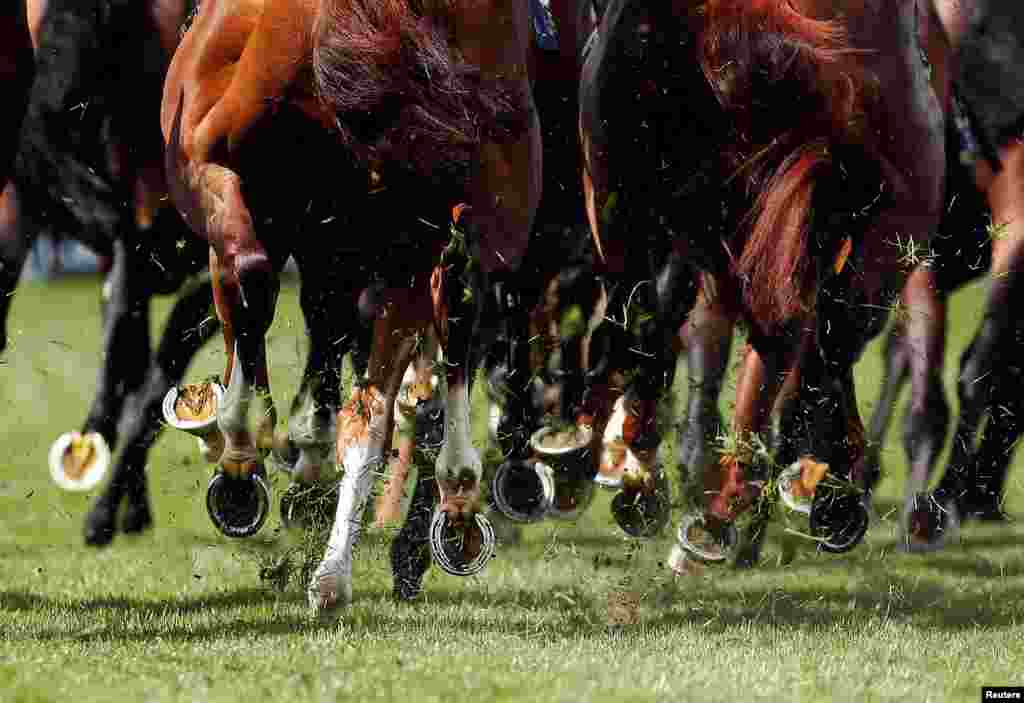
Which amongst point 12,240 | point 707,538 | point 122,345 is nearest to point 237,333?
point 707,538

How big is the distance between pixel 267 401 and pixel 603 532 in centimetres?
290

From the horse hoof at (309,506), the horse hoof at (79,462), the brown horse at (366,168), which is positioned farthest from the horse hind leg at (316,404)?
the horse hoof at (79,462)

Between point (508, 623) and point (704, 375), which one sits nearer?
point (508, 623)

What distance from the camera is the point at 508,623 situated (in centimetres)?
531

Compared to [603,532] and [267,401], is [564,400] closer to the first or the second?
[603,532]

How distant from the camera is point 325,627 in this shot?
4.96 metres

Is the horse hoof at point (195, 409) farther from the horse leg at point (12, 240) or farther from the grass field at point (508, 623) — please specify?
the horse leg at point (12, 240)

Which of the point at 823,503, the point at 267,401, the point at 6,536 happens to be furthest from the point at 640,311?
the point at 6,536

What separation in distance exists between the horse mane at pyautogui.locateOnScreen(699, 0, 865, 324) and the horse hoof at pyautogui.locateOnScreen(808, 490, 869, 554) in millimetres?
562

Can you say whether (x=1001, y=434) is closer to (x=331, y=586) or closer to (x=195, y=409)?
(x=331, y=586)

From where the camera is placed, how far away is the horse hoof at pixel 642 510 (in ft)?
19.4

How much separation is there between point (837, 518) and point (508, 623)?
103 cm

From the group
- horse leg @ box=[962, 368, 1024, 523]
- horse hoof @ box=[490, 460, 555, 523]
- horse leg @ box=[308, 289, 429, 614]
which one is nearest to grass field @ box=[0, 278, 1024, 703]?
horse leg @ box=[308, 289, 429, 614]

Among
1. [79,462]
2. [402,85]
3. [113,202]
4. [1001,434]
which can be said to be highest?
[402,85]
